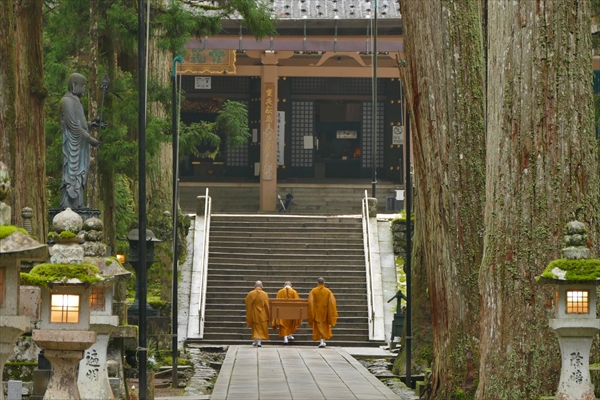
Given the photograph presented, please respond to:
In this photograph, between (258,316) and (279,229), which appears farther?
(279,229)

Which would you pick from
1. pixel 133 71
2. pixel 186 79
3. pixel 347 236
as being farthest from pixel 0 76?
pixel 186 79

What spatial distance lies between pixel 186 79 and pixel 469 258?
22.8 meters

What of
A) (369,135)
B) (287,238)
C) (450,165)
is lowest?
(287,238)

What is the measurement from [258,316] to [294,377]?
259 inches

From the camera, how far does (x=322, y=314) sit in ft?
76.5

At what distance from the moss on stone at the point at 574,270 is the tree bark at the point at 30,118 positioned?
7.74 m

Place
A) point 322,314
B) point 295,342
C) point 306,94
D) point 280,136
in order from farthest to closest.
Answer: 1. point 306,94
2. point 280,136
3. point 295,342
4. point 322,314

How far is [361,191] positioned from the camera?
113ft

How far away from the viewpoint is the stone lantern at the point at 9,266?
675cm

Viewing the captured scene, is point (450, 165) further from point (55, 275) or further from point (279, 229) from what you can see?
point (279, 229)

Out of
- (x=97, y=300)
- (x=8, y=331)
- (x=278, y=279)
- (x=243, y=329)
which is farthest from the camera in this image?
(x=278, y=279)

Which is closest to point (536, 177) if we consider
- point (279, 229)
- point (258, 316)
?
point (258, 316)

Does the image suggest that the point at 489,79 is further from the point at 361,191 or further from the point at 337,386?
the point at 361,191

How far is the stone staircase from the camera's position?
80.5 feet
